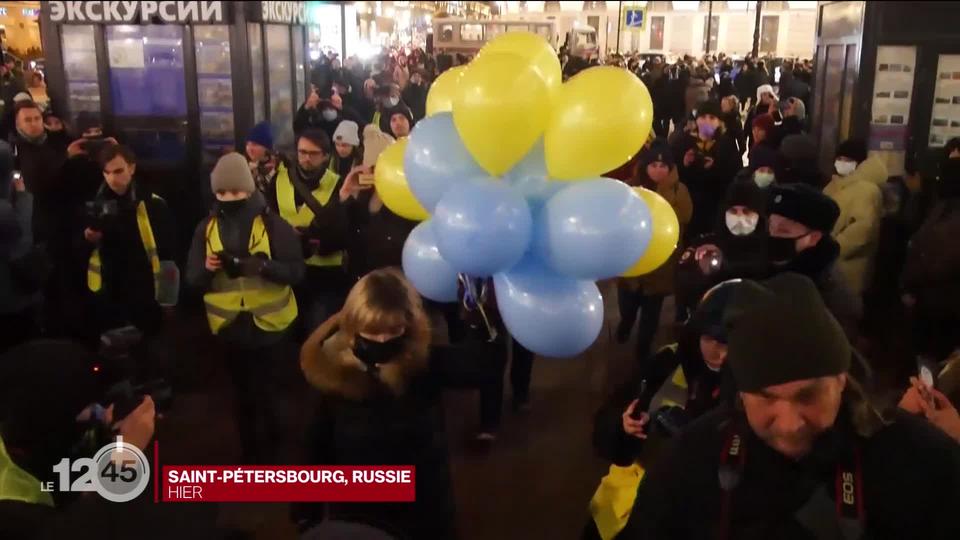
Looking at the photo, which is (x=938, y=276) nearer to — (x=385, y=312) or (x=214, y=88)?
(x=385, y=312)

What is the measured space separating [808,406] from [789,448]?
0.09 m

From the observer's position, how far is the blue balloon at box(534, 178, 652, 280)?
2553 mm

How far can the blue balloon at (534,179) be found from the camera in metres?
2.82

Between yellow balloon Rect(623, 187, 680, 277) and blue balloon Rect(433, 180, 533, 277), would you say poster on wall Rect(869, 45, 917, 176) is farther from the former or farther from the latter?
blue balloon Rect(433, 180, 533, 277)

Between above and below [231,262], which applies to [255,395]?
below

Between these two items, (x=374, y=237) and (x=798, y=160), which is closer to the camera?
(x=374, y=237)

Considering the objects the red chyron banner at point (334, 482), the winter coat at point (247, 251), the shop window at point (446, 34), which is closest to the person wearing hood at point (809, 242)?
the red chyron banner at point (334, 482)

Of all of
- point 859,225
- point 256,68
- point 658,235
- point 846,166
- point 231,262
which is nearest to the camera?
point 658,235

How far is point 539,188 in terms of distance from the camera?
2.84m

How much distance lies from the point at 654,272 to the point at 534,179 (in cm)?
278

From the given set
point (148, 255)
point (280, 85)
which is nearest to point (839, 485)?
point (148, 255)

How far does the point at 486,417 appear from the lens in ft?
15.5

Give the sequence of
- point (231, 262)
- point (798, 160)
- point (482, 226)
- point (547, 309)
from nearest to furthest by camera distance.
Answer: point (482, 226), point (547, 309), point (231, 262), point (798, 160)

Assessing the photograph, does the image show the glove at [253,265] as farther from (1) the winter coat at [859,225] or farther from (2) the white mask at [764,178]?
(2) the white mask at [764,178]
